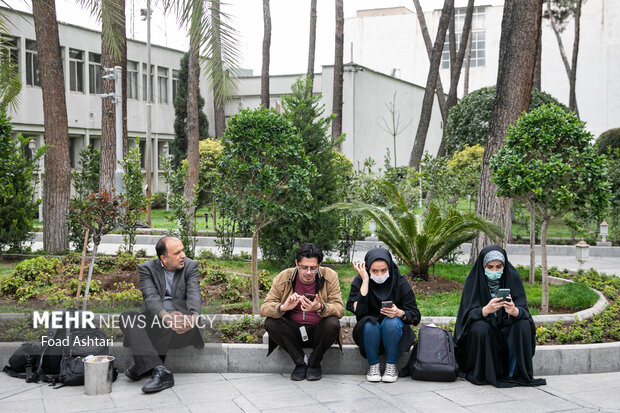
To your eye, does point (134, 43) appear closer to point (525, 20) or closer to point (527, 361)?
point (525, 20)

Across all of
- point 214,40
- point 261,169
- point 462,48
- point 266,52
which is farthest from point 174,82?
point 261,169

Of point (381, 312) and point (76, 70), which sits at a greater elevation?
point (76, 70)

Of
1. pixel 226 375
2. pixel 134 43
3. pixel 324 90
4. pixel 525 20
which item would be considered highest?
pixel 134 43

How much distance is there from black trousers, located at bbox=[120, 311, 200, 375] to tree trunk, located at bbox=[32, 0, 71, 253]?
24.9ft

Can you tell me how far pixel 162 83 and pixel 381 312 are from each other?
3143 centimetres

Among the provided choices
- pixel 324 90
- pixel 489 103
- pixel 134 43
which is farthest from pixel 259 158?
pixel 134 43

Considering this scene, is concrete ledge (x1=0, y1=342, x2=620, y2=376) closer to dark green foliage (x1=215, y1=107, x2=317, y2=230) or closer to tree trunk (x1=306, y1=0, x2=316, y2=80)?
dark green foliage (x1=215, y1=107, x2=317, y2=230)

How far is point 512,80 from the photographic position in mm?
10578

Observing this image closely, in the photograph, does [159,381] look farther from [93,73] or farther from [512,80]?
[93,73]

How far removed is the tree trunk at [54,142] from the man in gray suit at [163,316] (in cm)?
752

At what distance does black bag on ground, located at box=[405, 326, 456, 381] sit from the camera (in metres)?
5.90

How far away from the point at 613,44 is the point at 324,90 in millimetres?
18249

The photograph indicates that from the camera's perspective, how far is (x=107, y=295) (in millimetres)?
8328

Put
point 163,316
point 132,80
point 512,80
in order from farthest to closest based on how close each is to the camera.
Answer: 1. point 132,80
2. point 512,80
3. point 163,316
